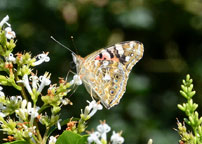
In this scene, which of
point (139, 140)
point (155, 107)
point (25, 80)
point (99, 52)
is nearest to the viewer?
point (25, 80)

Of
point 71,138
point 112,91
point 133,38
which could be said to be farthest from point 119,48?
point 133,38

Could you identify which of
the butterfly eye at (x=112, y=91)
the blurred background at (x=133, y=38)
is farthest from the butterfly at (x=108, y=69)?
the blurred background at (x=133, y=38)

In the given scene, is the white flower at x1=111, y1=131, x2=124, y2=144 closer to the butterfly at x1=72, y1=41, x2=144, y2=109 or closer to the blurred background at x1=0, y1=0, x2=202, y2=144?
the butterfly at x1=72, y1=41, x2=144, y2=109

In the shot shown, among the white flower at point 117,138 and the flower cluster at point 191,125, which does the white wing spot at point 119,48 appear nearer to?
the flower cluster at point 191,125

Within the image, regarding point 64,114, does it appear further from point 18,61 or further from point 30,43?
point 18,61

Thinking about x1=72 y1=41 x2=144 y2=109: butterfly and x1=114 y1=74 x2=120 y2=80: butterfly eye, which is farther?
x1=114 y1=74 x2=120 y2=80: butterfly eye

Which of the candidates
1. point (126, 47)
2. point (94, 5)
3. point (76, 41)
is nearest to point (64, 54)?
point (76, 41)

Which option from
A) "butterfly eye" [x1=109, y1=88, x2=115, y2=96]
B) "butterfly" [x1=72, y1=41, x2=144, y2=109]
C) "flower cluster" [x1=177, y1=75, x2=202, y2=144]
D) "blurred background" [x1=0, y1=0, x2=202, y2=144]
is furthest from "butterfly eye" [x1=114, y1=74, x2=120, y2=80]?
"blurred background" [x1=0, y1=0, x2=202, y2=144]
